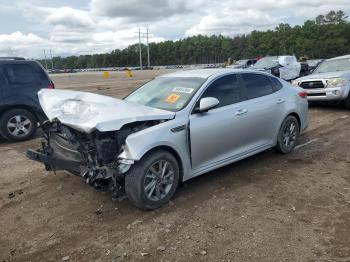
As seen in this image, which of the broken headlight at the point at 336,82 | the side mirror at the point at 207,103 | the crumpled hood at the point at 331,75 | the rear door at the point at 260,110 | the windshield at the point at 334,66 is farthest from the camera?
the windshield at the point at 334,66

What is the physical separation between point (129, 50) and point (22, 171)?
487ft

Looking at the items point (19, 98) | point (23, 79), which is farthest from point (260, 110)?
point (23, 79)

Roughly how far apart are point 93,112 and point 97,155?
537 mm

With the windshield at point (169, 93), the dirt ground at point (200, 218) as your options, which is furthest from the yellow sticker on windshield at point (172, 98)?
the dirt ground at point (200, 218)

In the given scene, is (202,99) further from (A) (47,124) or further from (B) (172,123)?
(A) (47,124)

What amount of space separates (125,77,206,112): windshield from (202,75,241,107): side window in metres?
0.18

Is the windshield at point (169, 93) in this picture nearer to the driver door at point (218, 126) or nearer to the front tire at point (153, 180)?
the driver door at point (218, 126)

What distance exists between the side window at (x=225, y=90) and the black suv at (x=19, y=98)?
5.23 m

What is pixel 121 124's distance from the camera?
4.43 metres

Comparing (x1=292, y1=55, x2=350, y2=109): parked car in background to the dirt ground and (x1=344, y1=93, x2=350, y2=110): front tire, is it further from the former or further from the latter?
the dirt ground

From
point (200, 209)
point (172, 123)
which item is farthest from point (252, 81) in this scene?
point (200, 209)

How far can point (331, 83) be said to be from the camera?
37.7 ft

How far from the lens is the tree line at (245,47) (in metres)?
110

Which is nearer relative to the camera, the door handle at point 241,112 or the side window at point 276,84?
the door handle at point 241,112
